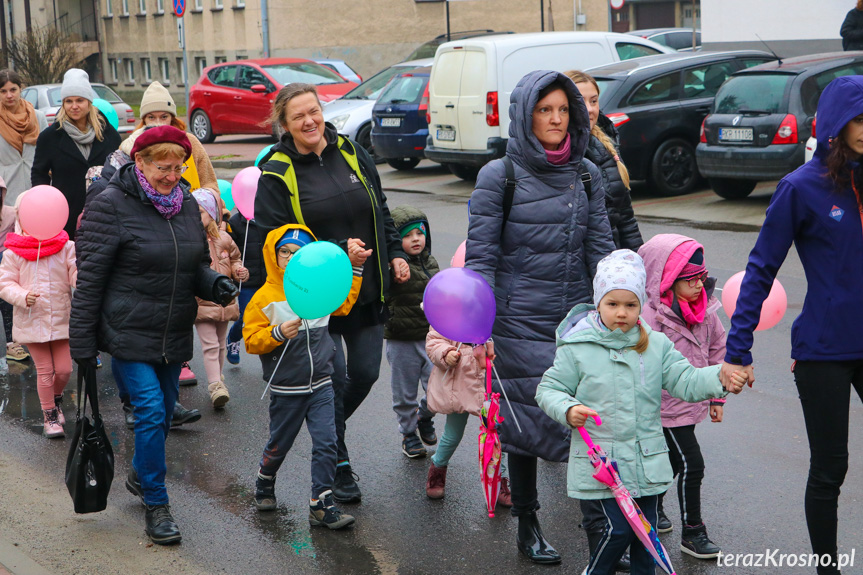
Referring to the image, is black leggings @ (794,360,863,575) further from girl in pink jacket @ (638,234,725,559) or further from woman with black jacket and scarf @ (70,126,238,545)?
woman with black jacket and scarf @ (70,126,238,545)

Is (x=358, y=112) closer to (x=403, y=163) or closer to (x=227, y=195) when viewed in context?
(x=403, y=163)

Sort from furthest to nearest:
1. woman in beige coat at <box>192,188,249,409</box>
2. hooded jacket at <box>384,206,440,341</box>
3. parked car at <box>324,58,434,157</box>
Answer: parked car at <box>324,58,434,157</box>, woman in beige coat at <box>192,188,249,409</box>, hooded jacket at <box>384,206,440,341</box>

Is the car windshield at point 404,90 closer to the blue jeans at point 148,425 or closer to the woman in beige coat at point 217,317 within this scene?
the woman in beige coat at point 217,317

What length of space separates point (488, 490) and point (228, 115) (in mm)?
21361

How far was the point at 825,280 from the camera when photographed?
150 inches

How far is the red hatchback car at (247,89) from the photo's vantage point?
933 inches

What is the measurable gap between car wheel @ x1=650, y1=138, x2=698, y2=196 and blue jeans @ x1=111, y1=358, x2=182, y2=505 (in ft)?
35.2

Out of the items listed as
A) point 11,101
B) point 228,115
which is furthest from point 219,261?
point 228,115

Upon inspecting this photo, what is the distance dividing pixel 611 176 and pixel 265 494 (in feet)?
7.28

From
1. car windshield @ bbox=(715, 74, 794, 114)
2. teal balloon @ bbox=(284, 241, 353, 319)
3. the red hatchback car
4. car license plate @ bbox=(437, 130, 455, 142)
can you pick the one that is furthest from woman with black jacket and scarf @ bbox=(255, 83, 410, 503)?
the red hatchback car

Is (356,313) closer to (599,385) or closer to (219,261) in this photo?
(599,385)

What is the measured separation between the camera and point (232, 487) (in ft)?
18.2

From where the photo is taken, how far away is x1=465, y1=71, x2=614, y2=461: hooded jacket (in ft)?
14.2

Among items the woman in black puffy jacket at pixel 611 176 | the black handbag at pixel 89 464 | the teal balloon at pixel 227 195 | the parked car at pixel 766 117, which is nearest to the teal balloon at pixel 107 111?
the teal balloon at pixel 227 195
